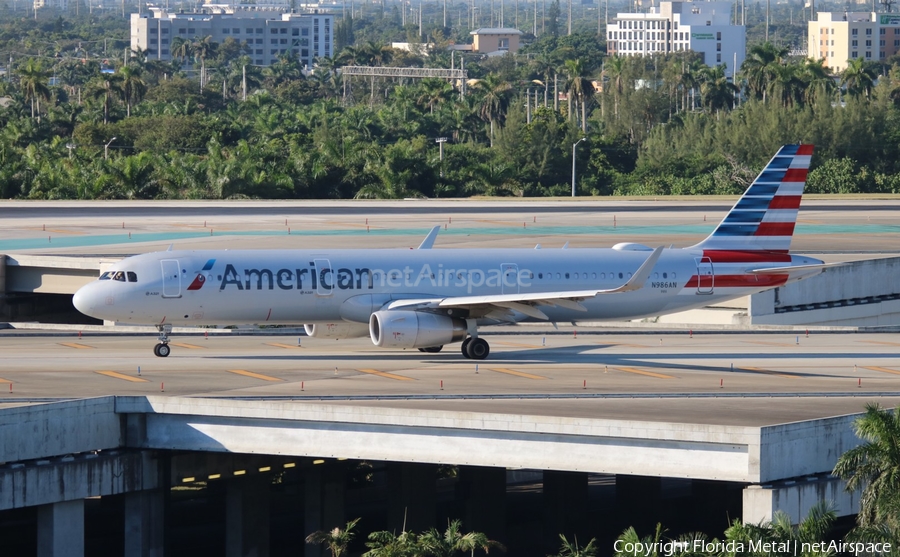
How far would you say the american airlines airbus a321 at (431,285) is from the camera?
4503cm

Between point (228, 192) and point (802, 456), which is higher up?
point (228, 192)

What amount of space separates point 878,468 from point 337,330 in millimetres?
23096

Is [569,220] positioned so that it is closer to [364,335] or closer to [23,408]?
[364,335]

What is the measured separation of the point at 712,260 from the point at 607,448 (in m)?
17.9

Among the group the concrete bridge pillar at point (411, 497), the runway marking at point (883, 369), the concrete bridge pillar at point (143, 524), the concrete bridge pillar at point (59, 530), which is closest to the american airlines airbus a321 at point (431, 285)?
the runway marking at point (883, 369)

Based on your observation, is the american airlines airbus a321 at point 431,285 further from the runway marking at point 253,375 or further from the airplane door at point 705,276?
the runway marking at point 253,375

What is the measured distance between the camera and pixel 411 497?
4697cm

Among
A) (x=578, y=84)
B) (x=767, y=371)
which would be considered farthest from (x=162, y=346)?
(x=578, y=84)

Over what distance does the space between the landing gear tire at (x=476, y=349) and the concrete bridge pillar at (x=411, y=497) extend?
411cm

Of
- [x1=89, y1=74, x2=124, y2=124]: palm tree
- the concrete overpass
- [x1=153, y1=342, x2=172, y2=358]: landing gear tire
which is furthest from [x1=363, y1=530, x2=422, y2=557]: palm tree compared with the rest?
[x1=89, y1=74, x2=124, y2=124]: palm tree

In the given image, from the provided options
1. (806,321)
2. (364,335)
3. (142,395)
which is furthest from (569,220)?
(142,395)

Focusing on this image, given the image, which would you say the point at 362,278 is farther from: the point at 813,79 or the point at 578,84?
the point at 578,84

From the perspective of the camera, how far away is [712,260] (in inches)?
2007

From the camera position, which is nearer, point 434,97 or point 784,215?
Result: point 784,215
